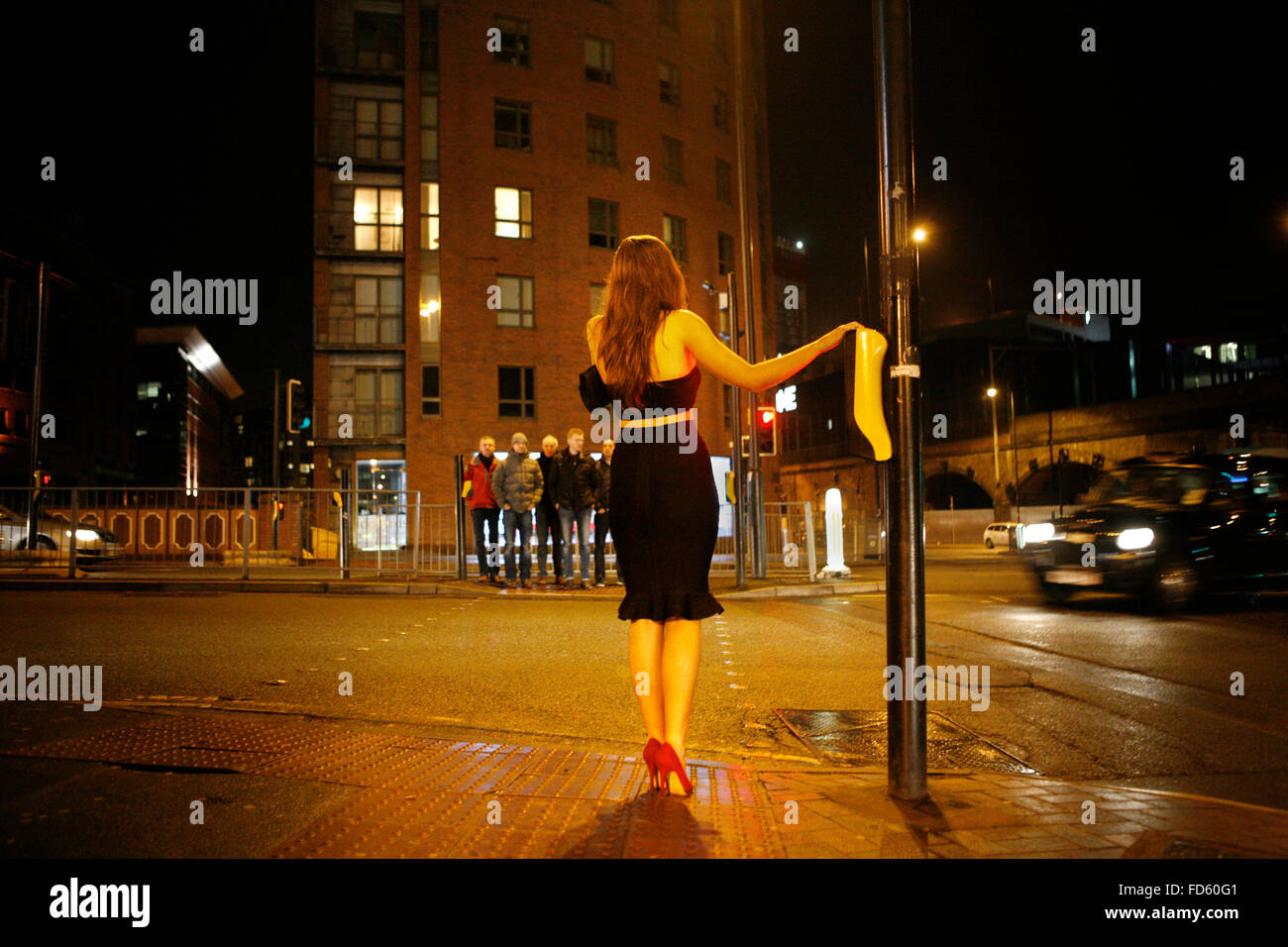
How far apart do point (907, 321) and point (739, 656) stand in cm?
448

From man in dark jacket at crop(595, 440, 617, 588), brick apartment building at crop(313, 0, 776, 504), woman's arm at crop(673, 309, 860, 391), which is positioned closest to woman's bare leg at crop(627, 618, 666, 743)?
woman's arm at crop(673, 309, 860, 391)

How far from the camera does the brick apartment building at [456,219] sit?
108ft

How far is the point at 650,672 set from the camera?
10.9 feet

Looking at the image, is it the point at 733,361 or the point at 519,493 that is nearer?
the point at 733,361

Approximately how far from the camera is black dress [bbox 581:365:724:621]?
3326 mm

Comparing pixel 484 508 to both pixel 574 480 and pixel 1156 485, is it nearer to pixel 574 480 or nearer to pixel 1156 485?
pixel 574 480

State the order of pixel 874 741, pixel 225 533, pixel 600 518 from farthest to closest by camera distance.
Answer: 1. pixel 225 533
2. pixel 600 518
3. pixel 874 741

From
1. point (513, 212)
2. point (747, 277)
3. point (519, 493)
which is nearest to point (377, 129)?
point (513, 212)

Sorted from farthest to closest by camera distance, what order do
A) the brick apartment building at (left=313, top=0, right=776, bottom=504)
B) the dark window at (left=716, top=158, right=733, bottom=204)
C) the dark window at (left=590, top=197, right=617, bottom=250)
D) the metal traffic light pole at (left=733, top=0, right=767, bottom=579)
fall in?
the dark window at (left=716, top=158, right=733, bottom=204) → the dark window at (left=590, top=197, right=617, bottom=250) → the brick apartment building at (left=313, top=0, right=776, bottom=504) → the metal traffic light pole at (left=733, top=0, right=767, bottom=579)

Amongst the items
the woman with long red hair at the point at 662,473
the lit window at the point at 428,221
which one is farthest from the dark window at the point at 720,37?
the woman with long red hair at the point at 662,473

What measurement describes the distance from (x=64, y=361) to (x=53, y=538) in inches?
2042

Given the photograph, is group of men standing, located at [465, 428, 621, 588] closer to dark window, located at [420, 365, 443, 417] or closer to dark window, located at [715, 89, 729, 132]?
dark window, located at [420, 365, 443, 417]

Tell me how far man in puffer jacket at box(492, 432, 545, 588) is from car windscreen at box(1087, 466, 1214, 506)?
25.5ft

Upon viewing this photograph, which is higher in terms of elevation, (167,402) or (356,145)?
(356,145)
